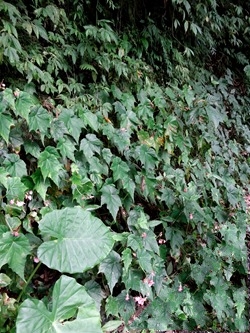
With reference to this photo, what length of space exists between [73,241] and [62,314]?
299 millimetres

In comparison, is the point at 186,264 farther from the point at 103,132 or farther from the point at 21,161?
the point at 21,161

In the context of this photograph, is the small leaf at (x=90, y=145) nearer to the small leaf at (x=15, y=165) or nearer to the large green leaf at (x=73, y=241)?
the small leaf at (x=15, y=165)

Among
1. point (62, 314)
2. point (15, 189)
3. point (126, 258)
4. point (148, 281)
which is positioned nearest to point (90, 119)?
point (15, 189)

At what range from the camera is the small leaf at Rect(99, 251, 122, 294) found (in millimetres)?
1753

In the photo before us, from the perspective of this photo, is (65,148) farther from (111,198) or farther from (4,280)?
(4,280)

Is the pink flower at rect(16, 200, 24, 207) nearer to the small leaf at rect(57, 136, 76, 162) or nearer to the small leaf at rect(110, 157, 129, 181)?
the small leaf at rect(57, 136, 76, 162)

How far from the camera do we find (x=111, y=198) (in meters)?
1.92

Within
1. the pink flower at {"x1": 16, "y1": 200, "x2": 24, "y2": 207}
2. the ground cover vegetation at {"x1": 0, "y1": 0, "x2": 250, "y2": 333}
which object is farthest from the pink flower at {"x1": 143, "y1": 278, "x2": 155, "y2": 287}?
the pink flower at {"x1": 16, "y1": 200, "x2": 24, "y2": 207}

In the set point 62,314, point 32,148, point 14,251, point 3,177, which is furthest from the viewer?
point 32,148

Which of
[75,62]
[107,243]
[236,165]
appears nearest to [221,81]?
[236,165]

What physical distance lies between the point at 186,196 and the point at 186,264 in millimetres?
434

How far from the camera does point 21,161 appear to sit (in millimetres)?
1726

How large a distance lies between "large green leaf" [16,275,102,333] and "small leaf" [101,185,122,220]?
66 cm

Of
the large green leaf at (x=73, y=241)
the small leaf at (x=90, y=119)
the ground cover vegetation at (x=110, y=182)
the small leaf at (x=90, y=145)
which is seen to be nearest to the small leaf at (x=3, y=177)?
the ground cover vegetation at (x=110, y=182)
